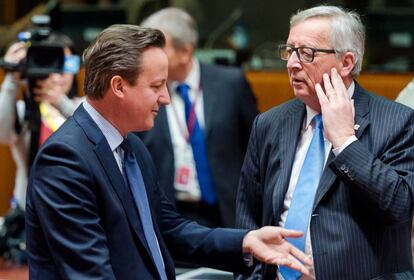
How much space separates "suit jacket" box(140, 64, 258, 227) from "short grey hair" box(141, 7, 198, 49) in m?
0.19

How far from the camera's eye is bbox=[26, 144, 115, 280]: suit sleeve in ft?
9.82

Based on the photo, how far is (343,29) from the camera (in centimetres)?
361

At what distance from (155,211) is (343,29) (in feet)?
2.95

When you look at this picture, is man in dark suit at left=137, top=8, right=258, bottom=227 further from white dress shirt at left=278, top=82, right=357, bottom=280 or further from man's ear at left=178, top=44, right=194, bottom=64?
white dress shirt at left=278, top=82, right=357, bottom=280

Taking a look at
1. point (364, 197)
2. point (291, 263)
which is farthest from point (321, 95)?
point (291, 263)

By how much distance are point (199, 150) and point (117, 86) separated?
6.63ft

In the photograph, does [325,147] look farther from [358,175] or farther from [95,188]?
[95,188]

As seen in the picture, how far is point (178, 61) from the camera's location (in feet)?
17.1

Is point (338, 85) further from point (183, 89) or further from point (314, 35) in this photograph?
point (183, 89)

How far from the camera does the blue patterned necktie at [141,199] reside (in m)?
3.22

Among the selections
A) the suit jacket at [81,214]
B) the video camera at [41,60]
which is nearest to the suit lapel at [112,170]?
the suit jacket at [81,214]

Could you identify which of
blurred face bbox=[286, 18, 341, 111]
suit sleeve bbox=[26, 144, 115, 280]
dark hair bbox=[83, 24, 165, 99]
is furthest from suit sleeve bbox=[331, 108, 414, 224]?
suit sleeve bbox=[26, 144, 115, 280]

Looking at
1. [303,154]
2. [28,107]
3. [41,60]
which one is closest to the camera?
[303,154]

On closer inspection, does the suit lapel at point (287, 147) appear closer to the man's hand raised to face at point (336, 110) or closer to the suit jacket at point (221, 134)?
the man's hand raised to face at point (336, 110)
